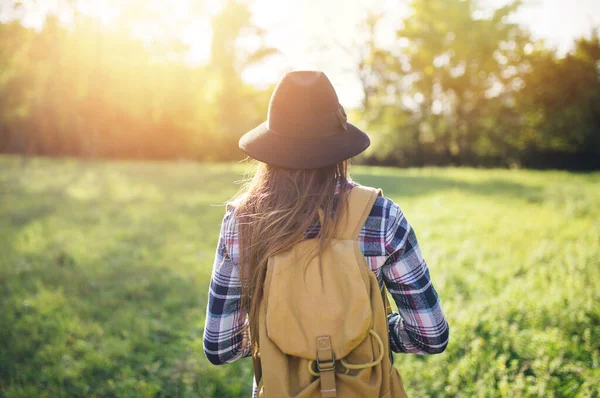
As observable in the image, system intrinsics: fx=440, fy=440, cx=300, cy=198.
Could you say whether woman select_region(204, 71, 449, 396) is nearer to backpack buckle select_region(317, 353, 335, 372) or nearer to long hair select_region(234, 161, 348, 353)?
long hair select_region(234, 161, 348, 353)

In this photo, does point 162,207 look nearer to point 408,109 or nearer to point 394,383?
point 394,383

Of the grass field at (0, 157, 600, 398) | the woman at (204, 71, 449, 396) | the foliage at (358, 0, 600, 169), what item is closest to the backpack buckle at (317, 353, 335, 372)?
the woman at (204, 71, 449, 396)

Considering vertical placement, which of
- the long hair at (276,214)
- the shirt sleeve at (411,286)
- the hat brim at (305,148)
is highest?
the hat brim at (305,148)

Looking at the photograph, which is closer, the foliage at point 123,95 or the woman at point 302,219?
the woman at point 302,219

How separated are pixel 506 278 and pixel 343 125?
4.37m

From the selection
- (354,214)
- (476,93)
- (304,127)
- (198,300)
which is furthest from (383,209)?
(476,93)

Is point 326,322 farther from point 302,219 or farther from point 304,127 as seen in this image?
point 304,127

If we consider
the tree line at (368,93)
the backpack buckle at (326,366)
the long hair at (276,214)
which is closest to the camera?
the backpack buckle at (326,366)

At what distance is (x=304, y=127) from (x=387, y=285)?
664 millimetres

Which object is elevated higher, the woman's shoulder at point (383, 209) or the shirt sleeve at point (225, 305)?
the woman's shoulder at point (383, 209)

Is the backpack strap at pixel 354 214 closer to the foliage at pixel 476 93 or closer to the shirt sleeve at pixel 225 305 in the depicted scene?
the shirt sleeve at pixel 225 305

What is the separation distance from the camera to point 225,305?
165cm

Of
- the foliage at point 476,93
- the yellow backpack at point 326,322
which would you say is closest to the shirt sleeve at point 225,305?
the yellow backpack at point 326,322

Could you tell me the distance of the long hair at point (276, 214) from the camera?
149 cm
